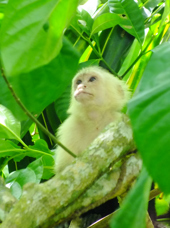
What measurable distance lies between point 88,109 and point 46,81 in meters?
1.08

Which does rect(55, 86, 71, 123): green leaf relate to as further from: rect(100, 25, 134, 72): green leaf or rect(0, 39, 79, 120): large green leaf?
rect(0, 39, 79, 120): large green leaf

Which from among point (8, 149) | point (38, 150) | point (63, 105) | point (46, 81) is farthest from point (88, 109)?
point (46, 81)

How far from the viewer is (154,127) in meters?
0.42

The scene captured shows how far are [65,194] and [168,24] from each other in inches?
54.7

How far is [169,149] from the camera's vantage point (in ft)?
1.36

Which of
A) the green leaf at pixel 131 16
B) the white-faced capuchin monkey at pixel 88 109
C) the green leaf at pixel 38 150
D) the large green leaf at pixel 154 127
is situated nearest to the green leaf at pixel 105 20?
the green leaf at pixel 131 16

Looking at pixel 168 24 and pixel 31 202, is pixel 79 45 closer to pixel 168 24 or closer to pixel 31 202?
pixel 168 24

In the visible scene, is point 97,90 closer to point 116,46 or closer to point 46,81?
point 116,46

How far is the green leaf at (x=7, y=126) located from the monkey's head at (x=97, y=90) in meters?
0.48

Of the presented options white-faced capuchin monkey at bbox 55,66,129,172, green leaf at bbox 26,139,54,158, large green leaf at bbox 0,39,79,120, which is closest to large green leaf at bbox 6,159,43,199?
green leaf at bbox 26,139,54,158

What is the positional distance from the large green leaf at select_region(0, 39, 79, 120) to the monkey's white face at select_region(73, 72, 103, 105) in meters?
0.98

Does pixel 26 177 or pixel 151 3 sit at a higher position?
pixel 151 3

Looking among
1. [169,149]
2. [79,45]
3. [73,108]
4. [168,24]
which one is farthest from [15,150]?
[168,24]

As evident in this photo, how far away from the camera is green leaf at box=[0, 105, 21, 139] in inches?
46.9
